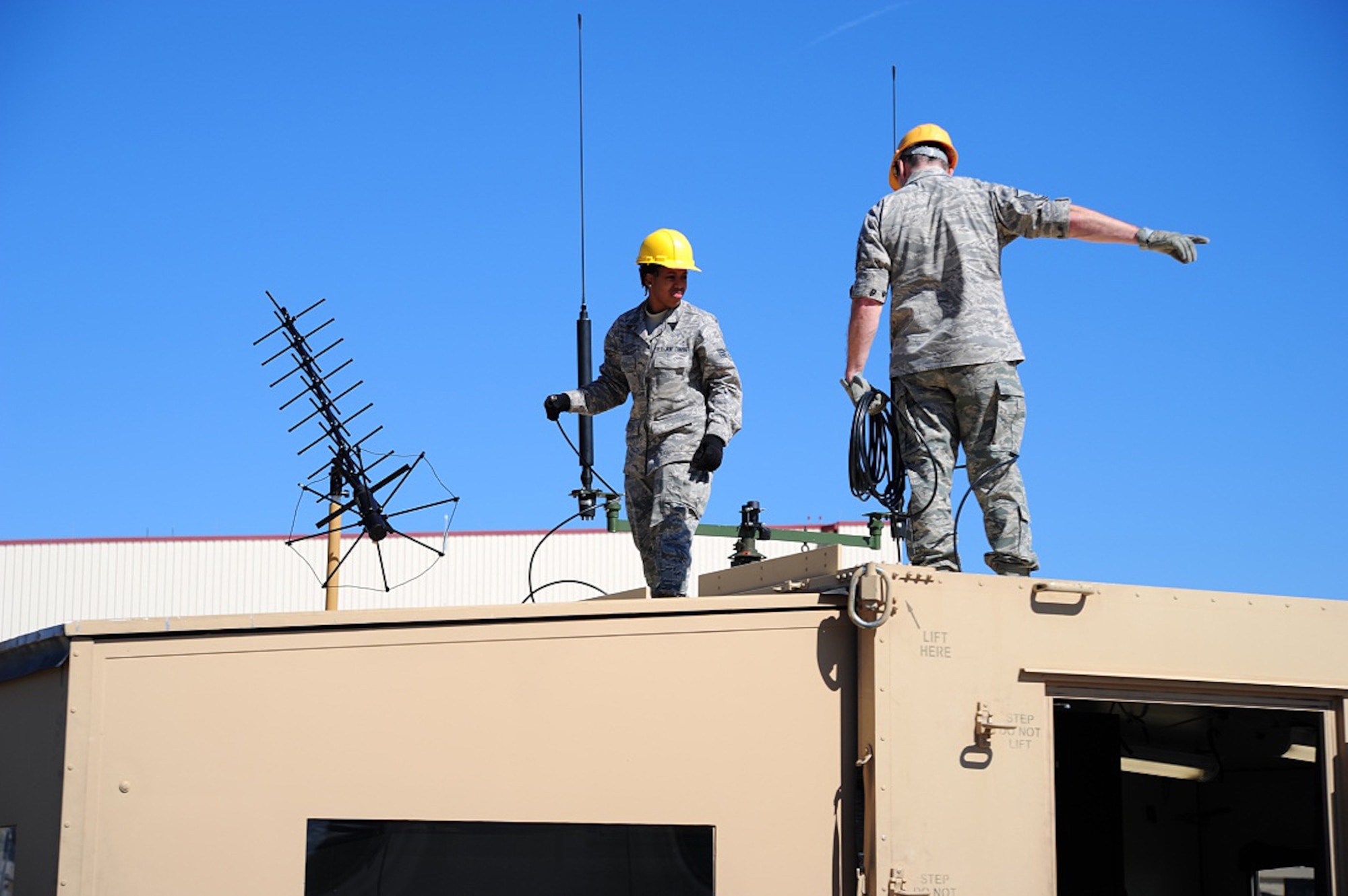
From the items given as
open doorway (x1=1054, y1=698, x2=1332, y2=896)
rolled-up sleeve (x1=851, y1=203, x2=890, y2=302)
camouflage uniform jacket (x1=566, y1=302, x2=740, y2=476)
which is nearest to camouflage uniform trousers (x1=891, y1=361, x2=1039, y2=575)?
rolled-up sleeve (x1=851, y1=203, x2=890, y2=302)

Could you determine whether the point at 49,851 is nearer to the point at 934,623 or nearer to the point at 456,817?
the point at 456,817

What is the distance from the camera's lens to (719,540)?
949 inches

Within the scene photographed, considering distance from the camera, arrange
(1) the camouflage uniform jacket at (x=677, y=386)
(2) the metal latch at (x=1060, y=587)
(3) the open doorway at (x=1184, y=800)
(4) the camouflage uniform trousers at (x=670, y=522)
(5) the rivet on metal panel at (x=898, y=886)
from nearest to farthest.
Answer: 1. (5) the rivet on metal panel at (x=898, y=886)
2. (2) the metal latch at (x=1060, y=587)
3. (4) the camouflage uniform trousers at (x=670, y=522)
4. (1) the camouflage uniform jacket at (x=677, y=386)
5. (3) the open doorway at (x=1184, y=800)

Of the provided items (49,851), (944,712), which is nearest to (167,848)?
(49,851)

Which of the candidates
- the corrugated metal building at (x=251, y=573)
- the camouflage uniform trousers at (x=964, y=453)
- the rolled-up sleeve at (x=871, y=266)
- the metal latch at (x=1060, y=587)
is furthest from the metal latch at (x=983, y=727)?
the corrugated metal building at (x=251, y=573)

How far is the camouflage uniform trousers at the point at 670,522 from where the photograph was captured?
680 centimetres

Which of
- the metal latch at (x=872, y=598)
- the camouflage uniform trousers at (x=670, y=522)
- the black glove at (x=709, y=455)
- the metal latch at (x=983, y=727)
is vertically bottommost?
the metal latch at (x=983, y=727)

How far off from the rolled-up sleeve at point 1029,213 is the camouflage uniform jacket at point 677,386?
4.43 ft

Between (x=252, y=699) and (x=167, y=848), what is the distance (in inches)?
19.6

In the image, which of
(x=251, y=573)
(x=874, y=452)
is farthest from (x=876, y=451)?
(x=251, y=573)

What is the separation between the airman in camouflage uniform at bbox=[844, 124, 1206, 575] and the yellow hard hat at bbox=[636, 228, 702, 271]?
96cm

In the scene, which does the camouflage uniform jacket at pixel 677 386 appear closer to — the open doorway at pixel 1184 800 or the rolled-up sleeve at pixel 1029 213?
the rolled-up sleeve at pixel 1029 213

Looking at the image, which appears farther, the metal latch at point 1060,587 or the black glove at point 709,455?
the black glove at point 709,455

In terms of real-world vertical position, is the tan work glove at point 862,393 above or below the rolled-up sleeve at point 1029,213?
below
